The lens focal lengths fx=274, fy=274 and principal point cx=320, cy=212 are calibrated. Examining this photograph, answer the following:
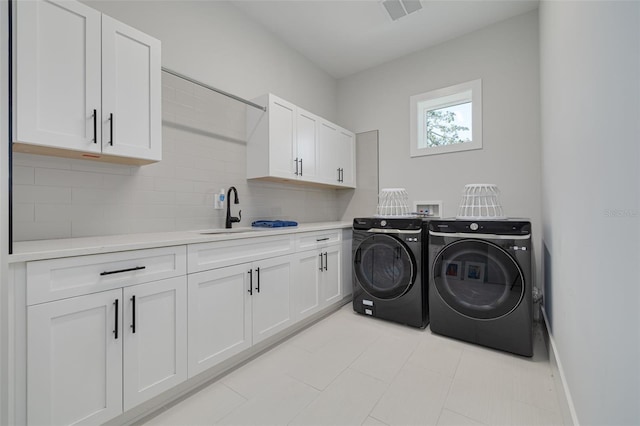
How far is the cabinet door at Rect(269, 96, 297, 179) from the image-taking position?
2.59 m

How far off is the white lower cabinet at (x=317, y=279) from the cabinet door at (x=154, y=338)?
0.98 meters

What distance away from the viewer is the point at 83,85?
4.68 feet

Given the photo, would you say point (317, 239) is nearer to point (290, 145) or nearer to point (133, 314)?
point (290, 145)

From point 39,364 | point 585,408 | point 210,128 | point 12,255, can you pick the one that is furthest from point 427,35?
point 39,364

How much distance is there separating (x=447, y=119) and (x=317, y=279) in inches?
94.8

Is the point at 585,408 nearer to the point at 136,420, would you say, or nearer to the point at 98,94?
the point at 136,420

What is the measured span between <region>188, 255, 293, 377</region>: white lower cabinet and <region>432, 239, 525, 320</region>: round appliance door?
127 centimetres

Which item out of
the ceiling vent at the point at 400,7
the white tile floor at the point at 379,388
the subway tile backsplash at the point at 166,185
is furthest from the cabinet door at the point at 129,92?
the ceiling vent at the point at 400,7

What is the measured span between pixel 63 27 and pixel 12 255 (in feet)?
3.73

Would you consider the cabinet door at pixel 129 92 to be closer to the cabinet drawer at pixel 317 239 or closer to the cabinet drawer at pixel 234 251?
the cabinet drawer at pixel 234 251

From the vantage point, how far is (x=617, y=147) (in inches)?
30.9

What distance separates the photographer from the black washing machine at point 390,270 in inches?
95.0

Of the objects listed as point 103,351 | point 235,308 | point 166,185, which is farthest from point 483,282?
point 166,185

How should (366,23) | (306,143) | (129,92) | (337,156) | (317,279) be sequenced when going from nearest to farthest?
(129,92), (317,279), (366,23), (306,143), (337,156)
